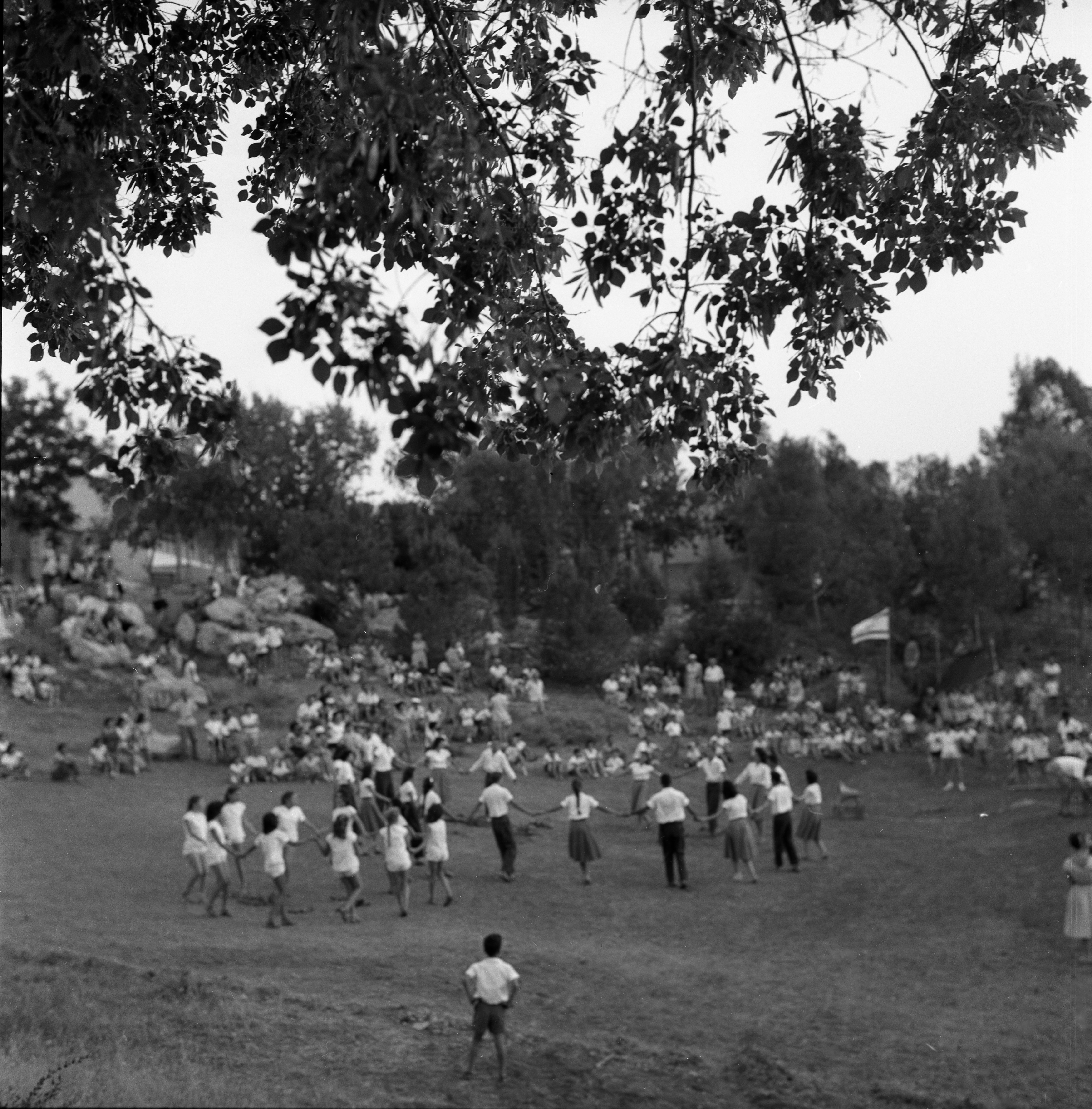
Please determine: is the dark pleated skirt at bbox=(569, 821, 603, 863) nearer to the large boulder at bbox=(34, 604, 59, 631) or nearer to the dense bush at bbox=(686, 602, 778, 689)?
the large boulder at bbox=(34, 604, 59, 631)

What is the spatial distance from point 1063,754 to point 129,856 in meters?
16.1

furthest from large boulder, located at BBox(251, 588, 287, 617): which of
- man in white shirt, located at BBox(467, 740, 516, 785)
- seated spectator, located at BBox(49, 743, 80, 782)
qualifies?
man in white shirt, located at BBox(467, 740, 516, 785)

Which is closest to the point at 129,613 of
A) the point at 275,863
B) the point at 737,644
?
the point at 737,644

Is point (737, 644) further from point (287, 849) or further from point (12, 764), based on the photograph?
point (287, 849)

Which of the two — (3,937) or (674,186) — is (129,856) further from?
(674,186)

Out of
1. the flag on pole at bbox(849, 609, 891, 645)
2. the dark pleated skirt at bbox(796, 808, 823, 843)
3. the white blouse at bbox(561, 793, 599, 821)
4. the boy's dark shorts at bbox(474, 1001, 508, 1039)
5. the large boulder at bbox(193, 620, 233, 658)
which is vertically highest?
the large boulder at bbox(193, 620, 233, 658)

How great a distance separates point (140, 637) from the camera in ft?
105

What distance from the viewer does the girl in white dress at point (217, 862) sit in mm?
13148

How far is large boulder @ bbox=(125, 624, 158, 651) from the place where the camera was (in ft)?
104

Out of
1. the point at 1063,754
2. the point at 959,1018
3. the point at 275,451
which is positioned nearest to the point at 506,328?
the point at 959,1018

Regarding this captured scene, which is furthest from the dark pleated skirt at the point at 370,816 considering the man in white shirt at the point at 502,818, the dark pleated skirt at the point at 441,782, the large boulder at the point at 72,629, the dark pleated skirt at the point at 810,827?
the large boulder at the point at 72,629

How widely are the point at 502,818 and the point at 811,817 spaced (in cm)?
490

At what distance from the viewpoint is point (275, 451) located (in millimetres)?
44125

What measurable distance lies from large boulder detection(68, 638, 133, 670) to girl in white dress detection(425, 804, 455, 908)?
17433 mm
